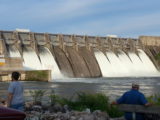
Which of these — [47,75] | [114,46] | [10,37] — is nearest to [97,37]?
[114,46]

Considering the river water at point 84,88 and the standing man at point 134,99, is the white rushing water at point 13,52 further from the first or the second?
the standing man at point 134,99

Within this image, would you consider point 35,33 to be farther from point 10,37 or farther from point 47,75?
point 47,75

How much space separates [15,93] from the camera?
9.09m

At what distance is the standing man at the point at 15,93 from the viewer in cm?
895

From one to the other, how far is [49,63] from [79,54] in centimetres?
899

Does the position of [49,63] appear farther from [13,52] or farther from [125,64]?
[125,64]

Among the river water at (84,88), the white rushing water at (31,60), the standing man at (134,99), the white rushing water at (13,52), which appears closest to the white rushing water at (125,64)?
the white rushing water at (31,60)

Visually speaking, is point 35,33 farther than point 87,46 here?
No

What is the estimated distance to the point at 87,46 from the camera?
65.0 metres

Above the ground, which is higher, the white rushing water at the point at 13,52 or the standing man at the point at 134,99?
the white rushing water at the point at 13,52

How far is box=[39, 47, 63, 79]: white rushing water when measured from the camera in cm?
5334

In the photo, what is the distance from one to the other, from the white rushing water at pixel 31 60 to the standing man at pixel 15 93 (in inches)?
1659

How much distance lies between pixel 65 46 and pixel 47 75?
16.0 metres

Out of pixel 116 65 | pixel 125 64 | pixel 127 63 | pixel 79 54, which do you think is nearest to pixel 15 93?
pixel 79 54
